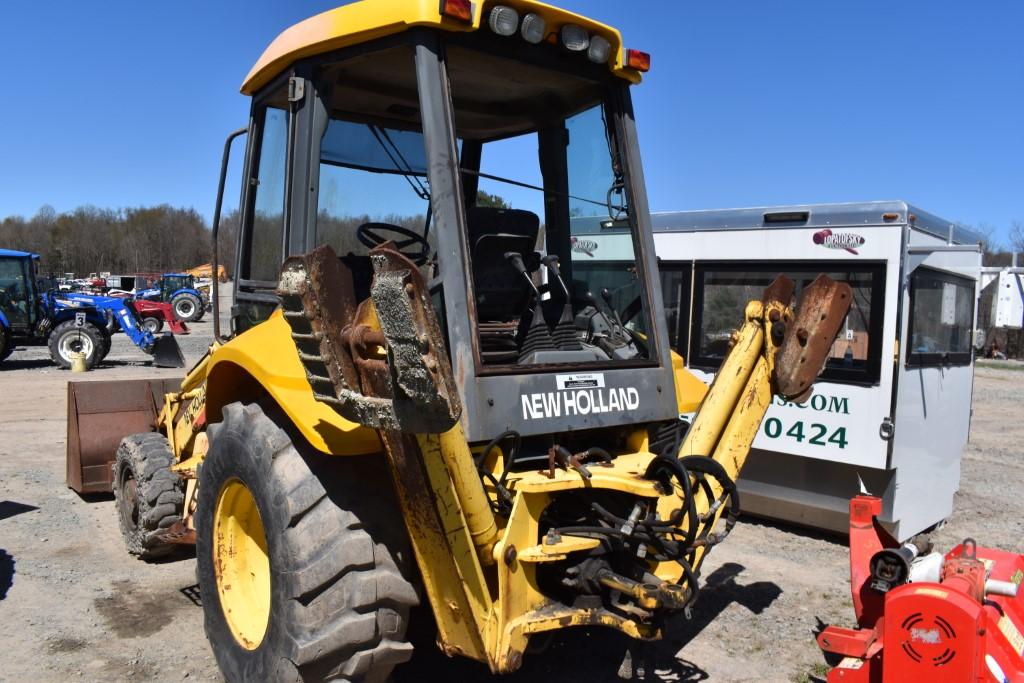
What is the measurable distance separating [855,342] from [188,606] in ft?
16.4

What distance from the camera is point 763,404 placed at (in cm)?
349

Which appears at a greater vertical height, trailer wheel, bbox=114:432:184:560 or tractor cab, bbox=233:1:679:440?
tractor cab, bbox=233:1:679:440

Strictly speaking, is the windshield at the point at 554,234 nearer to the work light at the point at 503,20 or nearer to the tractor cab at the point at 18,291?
the work light at the point at 503,20

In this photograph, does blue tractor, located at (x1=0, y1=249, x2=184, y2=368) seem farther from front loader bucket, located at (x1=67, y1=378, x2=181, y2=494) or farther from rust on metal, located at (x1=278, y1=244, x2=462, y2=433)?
rust on metal, located at (x1=278, y1=244, x2=462, y2=433)

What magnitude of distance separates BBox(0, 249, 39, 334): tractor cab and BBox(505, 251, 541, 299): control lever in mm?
16811

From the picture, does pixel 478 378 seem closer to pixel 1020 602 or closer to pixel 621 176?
pixel 621 176

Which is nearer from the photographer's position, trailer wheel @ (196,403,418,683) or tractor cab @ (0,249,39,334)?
trailer wheel @ (196,403,418,683)

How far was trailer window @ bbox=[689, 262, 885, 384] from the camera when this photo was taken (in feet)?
20.3

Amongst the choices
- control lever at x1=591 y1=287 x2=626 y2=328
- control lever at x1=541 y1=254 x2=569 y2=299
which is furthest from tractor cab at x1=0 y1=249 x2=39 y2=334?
control lever at x1=591 y1=287 x2=626 y2=328

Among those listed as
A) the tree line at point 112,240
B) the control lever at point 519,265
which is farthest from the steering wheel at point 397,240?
the tree line at point 112,240

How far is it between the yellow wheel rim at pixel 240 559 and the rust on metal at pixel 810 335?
2.30m

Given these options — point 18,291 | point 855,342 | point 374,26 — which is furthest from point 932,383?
point 18,291

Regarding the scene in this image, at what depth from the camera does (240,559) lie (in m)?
3.46

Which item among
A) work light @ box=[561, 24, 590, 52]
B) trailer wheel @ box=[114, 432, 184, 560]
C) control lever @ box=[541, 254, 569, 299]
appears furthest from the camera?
trailer wheel @ box=[114, 432, 184, 560]
